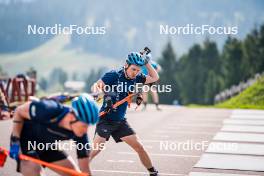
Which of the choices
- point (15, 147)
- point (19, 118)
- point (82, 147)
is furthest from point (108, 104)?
point (15, 147)

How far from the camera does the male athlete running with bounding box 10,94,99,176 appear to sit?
4.71m

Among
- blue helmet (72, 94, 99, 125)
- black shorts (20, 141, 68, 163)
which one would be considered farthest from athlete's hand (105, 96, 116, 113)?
blue helmet (72, 94, 99, 125)

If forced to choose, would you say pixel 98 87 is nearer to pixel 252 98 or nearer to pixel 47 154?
pixel 47 154

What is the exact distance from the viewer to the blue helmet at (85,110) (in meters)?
4.66

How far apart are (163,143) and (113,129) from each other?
4.71m

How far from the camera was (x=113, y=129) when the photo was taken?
7.20 meters

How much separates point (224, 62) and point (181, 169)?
93671 mm

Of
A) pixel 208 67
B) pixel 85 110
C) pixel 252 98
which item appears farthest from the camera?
pixel 208 67

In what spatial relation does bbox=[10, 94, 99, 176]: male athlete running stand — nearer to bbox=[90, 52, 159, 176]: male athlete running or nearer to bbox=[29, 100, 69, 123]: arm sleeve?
bbox=[29, 100, 69, 123]: arm sleeve

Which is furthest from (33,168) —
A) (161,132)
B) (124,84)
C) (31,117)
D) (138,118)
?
(138,118)

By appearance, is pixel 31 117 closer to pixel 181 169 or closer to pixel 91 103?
pixel 91 103

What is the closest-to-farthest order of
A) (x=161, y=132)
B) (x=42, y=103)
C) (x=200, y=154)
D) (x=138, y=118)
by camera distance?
(x=42, y=103) → (x=200, y=154) → (x=161, y=132) → (x=138, y=118)

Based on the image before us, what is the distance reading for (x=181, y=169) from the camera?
870 centimetres

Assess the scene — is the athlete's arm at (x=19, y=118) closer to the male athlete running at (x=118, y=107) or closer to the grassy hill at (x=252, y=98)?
the male athlete running at (x=118, y=107)
